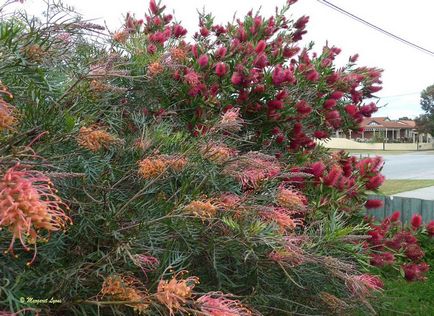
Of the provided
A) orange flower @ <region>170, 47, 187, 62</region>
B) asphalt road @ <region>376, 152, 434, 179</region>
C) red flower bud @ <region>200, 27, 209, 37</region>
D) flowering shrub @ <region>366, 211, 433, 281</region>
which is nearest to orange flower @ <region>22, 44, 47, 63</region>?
orange flower @ <region>170, 47, 187, 62</region>

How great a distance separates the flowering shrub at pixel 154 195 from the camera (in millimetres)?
1469

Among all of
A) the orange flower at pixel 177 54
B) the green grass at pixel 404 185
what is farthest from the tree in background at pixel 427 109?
the orange flower at pixel 177 54

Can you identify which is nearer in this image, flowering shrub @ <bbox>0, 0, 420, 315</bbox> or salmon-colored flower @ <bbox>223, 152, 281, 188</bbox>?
flowering shrub @ <bbox>0, 0, 420, 315</bbox>

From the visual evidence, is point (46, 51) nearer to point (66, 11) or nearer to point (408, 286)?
point (66, 11)

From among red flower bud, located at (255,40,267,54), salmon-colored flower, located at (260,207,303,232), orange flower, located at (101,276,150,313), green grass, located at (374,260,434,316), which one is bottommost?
green grass, located at (374,260,434,316)

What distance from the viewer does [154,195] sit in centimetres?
221

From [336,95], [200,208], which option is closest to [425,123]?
[336,95]

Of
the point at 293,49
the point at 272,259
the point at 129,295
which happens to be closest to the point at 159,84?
the point at 293,49

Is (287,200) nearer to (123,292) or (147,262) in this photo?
(147,262)

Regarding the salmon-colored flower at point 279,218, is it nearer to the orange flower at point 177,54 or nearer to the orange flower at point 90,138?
the orange flower at point 90,138

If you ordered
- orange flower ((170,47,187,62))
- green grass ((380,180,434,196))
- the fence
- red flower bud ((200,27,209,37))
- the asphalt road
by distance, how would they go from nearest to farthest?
orange flower ((170,47,187,62)), red flower bud ((200,27,209,37)), the fence, green grass ((380,180,434,196)), the asphalt road

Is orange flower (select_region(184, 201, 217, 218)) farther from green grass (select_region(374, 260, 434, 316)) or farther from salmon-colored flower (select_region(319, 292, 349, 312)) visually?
green grass (select_region(374, 260, 434, 316))

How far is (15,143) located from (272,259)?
112cm

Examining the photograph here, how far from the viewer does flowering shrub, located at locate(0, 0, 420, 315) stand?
Result: 4.82 ft
